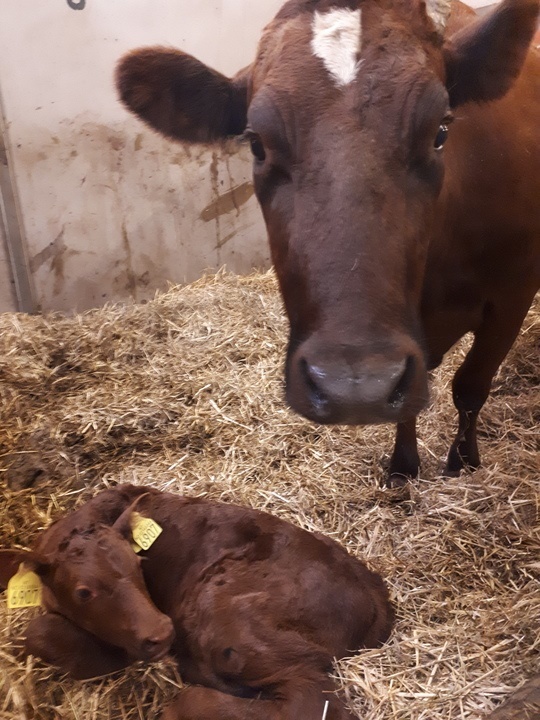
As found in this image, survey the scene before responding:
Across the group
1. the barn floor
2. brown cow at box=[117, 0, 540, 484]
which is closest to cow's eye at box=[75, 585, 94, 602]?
the barn floor

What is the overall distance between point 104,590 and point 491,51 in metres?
2.07

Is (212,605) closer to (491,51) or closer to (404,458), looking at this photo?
(404,458)

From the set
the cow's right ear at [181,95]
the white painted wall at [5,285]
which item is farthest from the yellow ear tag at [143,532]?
the white painted wall at [5,285]

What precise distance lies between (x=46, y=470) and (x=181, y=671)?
130cm

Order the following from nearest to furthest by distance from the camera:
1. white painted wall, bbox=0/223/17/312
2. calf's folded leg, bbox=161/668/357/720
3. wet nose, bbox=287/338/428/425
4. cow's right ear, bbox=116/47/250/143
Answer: wet nose, bbox=287/338/428/425 → calf's folded leg, bbox=161/668/357/720 → cow's right ear, bbox=116/47/250/143 → white painted wall, bbox=0/223/17/312

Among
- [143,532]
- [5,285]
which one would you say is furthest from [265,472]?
[5,285]

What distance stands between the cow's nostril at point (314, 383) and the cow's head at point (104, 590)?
2.69 feet

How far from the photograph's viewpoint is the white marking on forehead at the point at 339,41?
1559mm

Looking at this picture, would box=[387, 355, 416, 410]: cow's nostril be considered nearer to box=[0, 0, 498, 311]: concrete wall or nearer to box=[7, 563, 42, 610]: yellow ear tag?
box=[7, 563, 42, 610]: yellow ear tag

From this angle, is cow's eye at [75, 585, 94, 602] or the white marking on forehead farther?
cow's eye at [75, 585, 94, 602]

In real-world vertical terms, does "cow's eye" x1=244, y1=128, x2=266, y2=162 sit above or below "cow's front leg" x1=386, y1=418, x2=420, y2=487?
above

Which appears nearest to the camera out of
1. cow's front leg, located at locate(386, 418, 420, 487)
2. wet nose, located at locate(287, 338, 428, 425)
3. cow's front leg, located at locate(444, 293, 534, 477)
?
wet nose, located at locate(287, 338, 428, 425)

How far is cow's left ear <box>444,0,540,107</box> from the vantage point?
77.2 inches

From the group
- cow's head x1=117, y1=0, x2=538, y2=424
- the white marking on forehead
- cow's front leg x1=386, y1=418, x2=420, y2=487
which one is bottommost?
cow's front leg x1=386, y1=418, x2=420, y2=487
